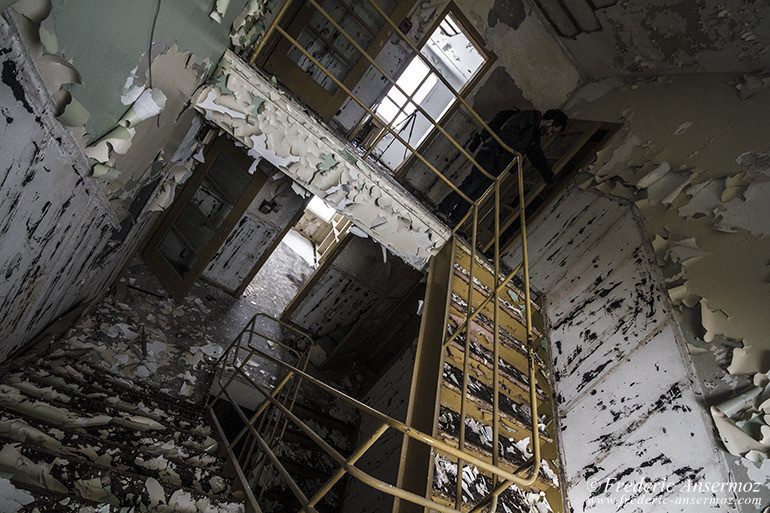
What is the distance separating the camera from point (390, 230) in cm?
303

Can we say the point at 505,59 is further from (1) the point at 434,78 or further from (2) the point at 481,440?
(2) the point at 481,440

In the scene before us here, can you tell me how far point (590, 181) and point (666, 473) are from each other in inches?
93.5

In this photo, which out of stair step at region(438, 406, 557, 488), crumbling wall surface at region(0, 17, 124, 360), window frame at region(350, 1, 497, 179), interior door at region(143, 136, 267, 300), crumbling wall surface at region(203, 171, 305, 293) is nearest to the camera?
crumbling wall surface at region(0, 17, 124, 360)

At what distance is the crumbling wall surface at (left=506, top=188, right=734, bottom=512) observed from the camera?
6.14 feet

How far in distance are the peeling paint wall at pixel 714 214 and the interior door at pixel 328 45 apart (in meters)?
2.42

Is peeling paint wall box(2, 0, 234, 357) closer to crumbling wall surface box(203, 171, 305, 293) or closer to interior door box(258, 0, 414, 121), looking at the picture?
interior door box(258, 0, 414, 121)

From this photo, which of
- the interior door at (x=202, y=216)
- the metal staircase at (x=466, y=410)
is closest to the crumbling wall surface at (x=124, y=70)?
the metal staircase at (x=466, y=410)

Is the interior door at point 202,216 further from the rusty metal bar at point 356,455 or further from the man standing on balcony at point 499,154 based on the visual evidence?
the rusty metal bar at point 356,455

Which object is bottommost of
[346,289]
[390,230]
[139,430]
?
[139,430]

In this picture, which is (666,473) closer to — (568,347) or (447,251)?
(568,347)

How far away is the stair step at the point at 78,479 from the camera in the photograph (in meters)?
1.55

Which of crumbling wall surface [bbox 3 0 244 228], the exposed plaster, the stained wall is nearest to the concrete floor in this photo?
the stained wall

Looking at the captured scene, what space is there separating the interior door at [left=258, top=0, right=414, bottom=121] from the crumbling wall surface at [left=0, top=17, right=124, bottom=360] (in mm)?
2006

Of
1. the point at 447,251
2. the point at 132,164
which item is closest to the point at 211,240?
the point at 132,164
